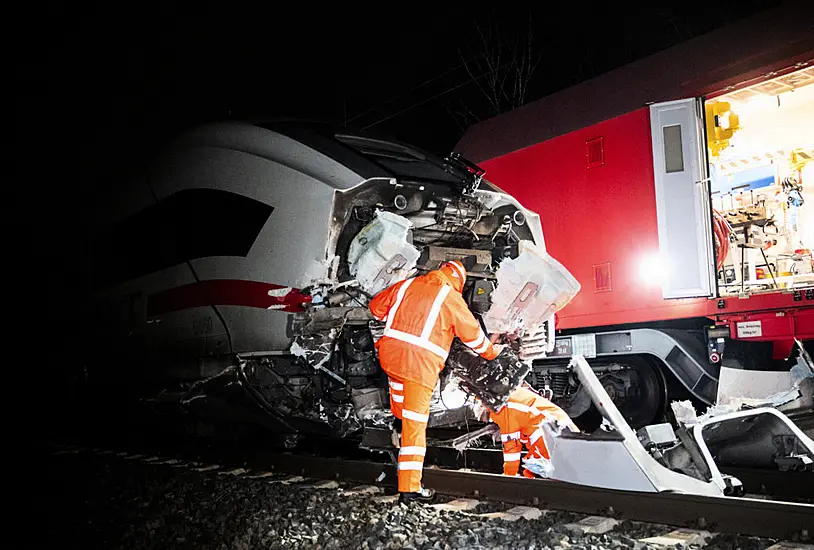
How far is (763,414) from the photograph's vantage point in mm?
4852

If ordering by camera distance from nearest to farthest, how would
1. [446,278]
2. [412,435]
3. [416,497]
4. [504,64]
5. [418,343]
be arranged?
[416,497] → [412,435] → [418,343] → [446,278] → [504,64]

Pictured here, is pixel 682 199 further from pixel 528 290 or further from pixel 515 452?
pixel 515 452

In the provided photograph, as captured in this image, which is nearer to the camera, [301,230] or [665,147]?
[301,230]

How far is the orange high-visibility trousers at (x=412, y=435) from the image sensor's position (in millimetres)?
4633

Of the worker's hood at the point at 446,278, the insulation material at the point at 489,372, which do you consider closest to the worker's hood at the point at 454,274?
the worker's hood at the point at 446,278

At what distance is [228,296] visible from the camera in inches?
222

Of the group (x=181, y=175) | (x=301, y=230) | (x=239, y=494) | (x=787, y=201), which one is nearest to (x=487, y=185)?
(x=301, y=230)

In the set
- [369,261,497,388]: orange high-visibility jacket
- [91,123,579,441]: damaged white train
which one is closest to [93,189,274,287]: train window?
[91,123,579,441]: damaged white train

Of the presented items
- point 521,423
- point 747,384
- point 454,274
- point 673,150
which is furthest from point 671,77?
point 521,423

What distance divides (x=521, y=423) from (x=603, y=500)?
1349 mm

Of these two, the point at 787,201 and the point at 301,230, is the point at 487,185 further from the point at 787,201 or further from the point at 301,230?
the point at 787,201

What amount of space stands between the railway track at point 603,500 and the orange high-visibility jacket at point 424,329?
72 centimetres

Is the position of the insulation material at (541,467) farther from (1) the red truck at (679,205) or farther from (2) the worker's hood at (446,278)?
(1) the red truck at (679,205)

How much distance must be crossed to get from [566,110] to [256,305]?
13.5 ft
